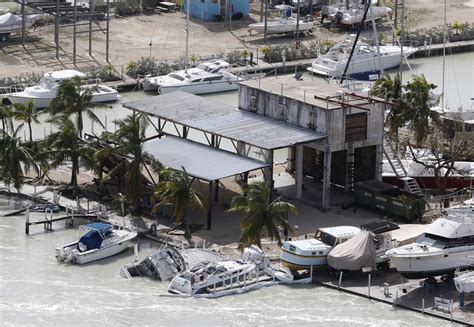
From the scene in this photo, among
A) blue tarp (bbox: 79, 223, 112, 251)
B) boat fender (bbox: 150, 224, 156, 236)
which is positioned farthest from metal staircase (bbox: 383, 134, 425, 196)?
blue tarp (bbox: 79, 223, 112, 251)

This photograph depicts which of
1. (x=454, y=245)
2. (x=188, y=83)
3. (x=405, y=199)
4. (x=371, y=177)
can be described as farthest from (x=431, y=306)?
(x=188, y=83)

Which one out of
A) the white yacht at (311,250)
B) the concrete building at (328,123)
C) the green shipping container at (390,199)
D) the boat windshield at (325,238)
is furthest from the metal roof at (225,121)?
the white yacht at (311,250)

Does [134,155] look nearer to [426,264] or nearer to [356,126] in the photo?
[356,126]

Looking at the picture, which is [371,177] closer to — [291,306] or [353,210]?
[353,210]

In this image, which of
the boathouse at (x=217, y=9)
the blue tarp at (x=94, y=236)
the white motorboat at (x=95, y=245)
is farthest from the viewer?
the boathouse at (x=217, y=9)

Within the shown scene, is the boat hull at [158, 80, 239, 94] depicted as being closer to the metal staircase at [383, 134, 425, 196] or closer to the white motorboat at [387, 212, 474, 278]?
the metal staircase at [383, 134, 425, 196]

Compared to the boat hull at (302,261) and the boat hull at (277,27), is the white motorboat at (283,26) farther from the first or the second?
the boat hull at (302,261)
